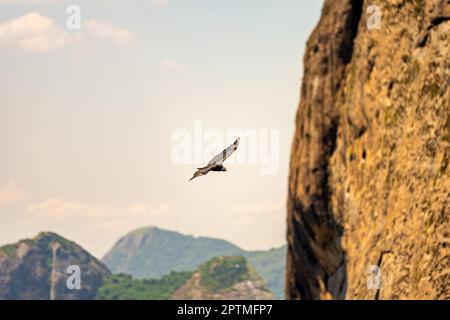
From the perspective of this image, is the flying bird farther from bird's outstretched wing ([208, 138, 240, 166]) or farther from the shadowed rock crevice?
the shadowed rock crevice

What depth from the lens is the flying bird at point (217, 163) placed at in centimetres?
2094

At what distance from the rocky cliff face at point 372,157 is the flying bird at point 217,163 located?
68.1ft

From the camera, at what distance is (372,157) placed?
53.1 meters

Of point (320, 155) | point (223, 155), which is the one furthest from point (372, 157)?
point (223, 155)

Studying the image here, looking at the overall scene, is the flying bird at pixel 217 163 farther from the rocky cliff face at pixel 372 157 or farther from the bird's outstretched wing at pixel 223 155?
the rocky cliff face at pixel 372 157

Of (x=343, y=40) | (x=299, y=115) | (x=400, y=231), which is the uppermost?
(x=343, y=40)

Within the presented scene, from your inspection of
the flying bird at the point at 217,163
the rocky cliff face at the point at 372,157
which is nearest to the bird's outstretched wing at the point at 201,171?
the flying bird at the point at 217,163

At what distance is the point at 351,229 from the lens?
55625 millimetres

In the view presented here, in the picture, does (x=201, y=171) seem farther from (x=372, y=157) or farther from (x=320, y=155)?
(x=320, y=155)

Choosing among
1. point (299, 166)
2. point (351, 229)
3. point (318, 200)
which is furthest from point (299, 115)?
point (351, 229)

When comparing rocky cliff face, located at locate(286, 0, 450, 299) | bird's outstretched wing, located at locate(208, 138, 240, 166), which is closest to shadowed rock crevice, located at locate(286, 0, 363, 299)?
rocky cliff face, located at locate(286, 0, 450, 299)

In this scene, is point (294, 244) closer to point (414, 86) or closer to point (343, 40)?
point (343, 40)

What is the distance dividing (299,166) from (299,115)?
14.9 feet

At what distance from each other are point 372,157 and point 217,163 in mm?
33137
